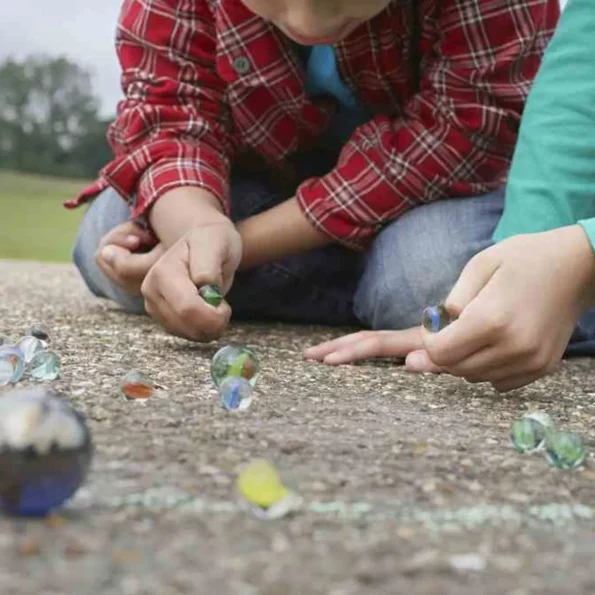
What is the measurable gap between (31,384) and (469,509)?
0.51 meters

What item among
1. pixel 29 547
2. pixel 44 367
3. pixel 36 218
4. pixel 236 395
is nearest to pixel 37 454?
pixel 29 547

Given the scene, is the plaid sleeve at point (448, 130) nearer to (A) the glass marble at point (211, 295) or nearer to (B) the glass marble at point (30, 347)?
(A) the glass marble at point (211, 295)

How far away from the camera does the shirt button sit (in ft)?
5.08

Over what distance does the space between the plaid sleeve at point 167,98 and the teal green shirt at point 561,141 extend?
49cm

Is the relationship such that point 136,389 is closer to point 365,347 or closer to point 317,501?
point 317,501

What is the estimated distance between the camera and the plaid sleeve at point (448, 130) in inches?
58.7

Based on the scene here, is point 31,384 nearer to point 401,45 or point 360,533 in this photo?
point 360,533

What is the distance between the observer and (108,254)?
158 centimetres

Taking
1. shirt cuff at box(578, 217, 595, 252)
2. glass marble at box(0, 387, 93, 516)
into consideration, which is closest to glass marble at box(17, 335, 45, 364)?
glass marble at box(0, 387, 93, 516)

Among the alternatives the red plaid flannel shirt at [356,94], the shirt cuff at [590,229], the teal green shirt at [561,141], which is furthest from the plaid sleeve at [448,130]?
the shirt cuff at [590,229]

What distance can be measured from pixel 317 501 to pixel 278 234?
981mm

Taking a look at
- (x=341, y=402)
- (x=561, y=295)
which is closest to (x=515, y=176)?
(x=561, y=295)

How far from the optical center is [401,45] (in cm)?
154

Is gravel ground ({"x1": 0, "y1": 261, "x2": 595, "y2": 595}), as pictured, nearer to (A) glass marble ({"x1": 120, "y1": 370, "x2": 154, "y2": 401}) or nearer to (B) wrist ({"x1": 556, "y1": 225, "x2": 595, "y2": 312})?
(A) glass marble ({"x1": 120, "y1": 370, "x2": 154, "y2": 401})
